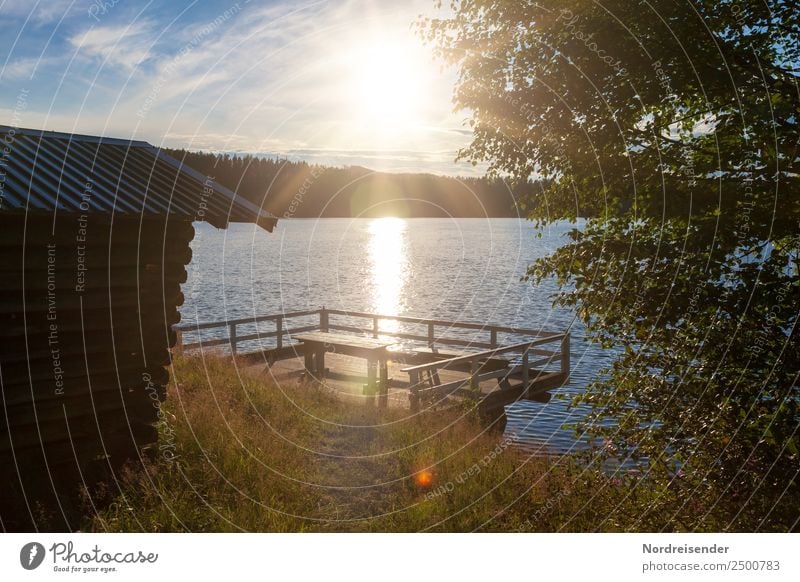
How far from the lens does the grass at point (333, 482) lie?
762cm

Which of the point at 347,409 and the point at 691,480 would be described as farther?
the point at 347,409

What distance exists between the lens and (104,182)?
8539 millimetres

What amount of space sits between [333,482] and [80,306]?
4080mm

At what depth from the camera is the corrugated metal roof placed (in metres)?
7.54

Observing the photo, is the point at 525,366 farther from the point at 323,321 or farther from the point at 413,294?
the point at 413,294

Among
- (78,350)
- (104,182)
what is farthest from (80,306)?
(104,182)

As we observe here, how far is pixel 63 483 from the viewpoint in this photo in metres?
8.20

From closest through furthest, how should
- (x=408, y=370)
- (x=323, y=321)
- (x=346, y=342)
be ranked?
(x=408, y=370), (x=346, y=342), (x=323, y=321)

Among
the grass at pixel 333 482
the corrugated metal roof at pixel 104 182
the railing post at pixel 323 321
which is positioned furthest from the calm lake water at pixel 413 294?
the corrugated metal roof at pixel 104 182

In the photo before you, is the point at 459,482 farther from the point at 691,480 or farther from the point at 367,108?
the point at 367,108

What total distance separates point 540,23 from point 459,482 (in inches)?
260

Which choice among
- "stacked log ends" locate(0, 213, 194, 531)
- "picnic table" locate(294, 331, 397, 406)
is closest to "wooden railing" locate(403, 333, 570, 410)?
"picnic table" locate(294, 331, 397, 406)

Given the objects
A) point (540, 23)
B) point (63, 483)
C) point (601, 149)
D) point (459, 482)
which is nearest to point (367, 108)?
point (540, 23)

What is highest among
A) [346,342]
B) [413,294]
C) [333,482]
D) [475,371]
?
[346,342]
